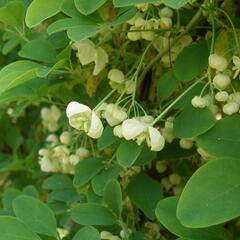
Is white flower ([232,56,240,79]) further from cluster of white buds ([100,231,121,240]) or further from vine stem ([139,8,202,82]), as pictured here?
cluster of white buds ([100,231,121,240])

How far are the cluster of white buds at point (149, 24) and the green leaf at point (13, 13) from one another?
0.16 meters

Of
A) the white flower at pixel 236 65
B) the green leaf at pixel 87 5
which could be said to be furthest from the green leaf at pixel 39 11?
the white flower at pixel 236 65

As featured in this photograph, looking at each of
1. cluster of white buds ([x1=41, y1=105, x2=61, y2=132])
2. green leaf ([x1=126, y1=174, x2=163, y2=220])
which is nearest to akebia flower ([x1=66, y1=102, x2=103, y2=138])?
green leaf ([x1=126, y1=174, x2=163, y2=220])

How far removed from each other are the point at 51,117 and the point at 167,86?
0.54 meters

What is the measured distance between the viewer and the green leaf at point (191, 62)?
2.81 ft

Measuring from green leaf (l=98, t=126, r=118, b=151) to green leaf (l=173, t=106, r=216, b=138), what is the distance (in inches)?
4.3

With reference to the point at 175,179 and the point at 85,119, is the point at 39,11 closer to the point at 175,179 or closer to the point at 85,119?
the point at 85,119

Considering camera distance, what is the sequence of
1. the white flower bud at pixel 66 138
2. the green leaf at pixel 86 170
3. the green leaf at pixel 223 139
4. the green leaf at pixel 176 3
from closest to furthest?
1. the green leaf at pixel 176 3
2. the green leaf at pixel 223 139
3. the green leaf at pixel 86 170
4. the white flower bud at pixel 66 138

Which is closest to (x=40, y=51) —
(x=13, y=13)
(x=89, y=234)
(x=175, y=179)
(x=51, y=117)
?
(x=13, y=13)

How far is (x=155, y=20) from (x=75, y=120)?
19 centimetres

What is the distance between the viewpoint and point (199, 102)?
751 millimetres

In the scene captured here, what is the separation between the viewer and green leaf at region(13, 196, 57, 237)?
0.84 metres

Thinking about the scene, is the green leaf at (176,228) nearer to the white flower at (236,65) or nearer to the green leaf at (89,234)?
the green leaf at (89,234)

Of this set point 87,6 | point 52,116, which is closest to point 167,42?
point 87,6
